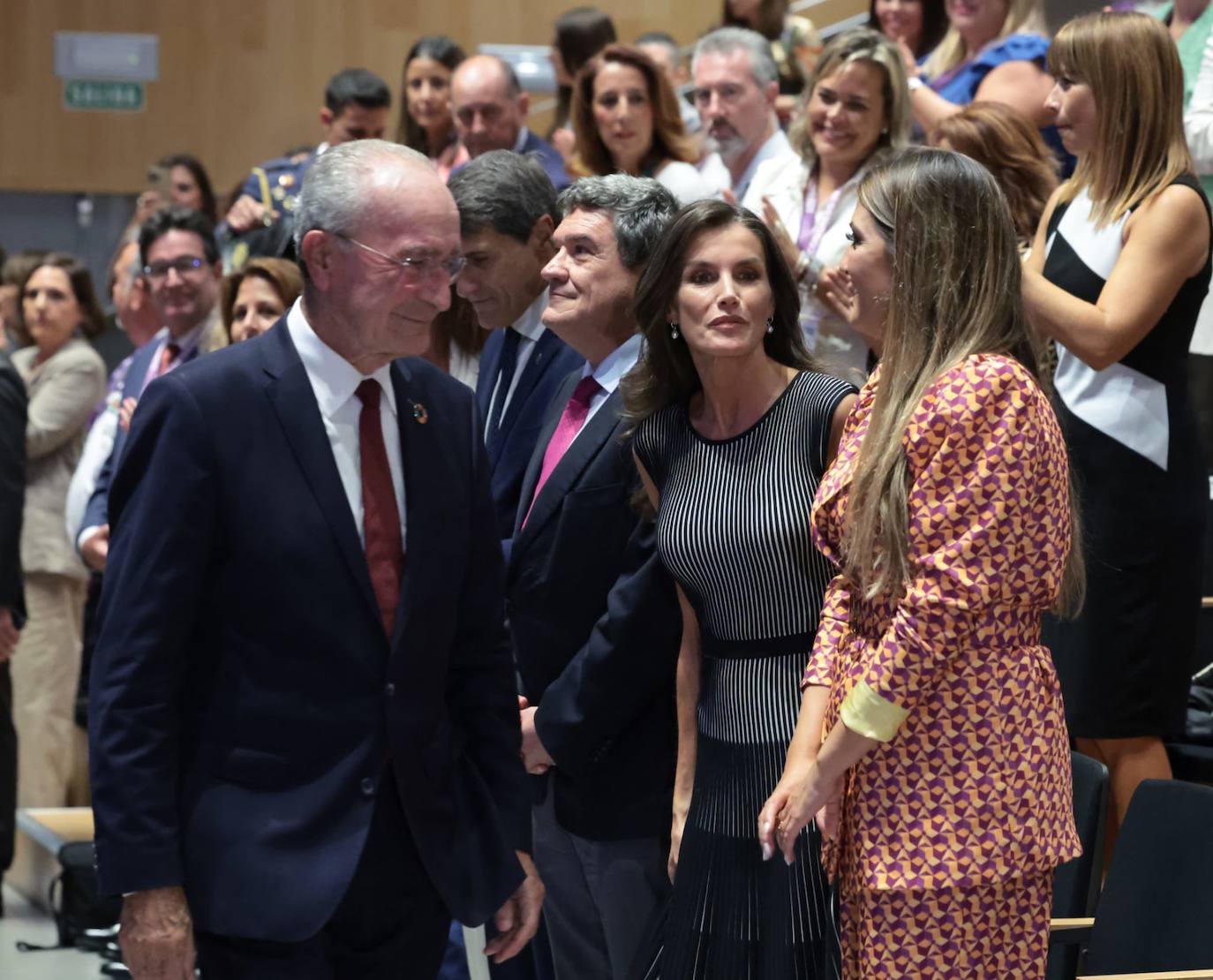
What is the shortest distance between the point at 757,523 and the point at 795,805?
47cm

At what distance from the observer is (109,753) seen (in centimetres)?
211

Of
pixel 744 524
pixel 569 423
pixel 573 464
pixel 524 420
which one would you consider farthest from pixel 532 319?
pixel 744 524

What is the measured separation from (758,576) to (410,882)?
694 mm

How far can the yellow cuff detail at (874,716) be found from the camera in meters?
2.20

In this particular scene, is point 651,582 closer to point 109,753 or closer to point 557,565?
point 557,565

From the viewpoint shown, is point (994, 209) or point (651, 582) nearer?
point (994, 209)

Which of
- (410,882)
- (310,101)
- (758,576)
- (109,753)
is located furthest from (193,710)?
(310,101)

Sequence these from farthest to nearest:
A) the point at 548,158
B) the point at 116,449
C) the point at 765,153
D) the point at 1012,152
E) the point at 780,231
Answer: the point at 548,158 < the point at 765,153 < the point at 116,449 < the point at 780,231 < the point at 1012,152

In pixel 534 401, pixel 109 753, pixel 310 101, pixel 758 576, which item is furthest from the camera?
pixel 310 101

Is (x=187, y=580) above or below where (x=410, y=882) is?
above

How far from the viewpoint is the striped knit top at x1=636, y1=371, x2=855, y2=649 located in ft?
8.55

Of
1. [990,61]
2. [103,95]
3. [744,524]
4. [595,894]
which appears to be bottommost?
[595,894]

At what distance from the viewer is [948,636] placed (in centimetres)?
217

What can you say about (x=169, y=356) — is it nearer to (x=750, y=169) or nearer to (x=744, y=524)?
(x=750, y=169)
